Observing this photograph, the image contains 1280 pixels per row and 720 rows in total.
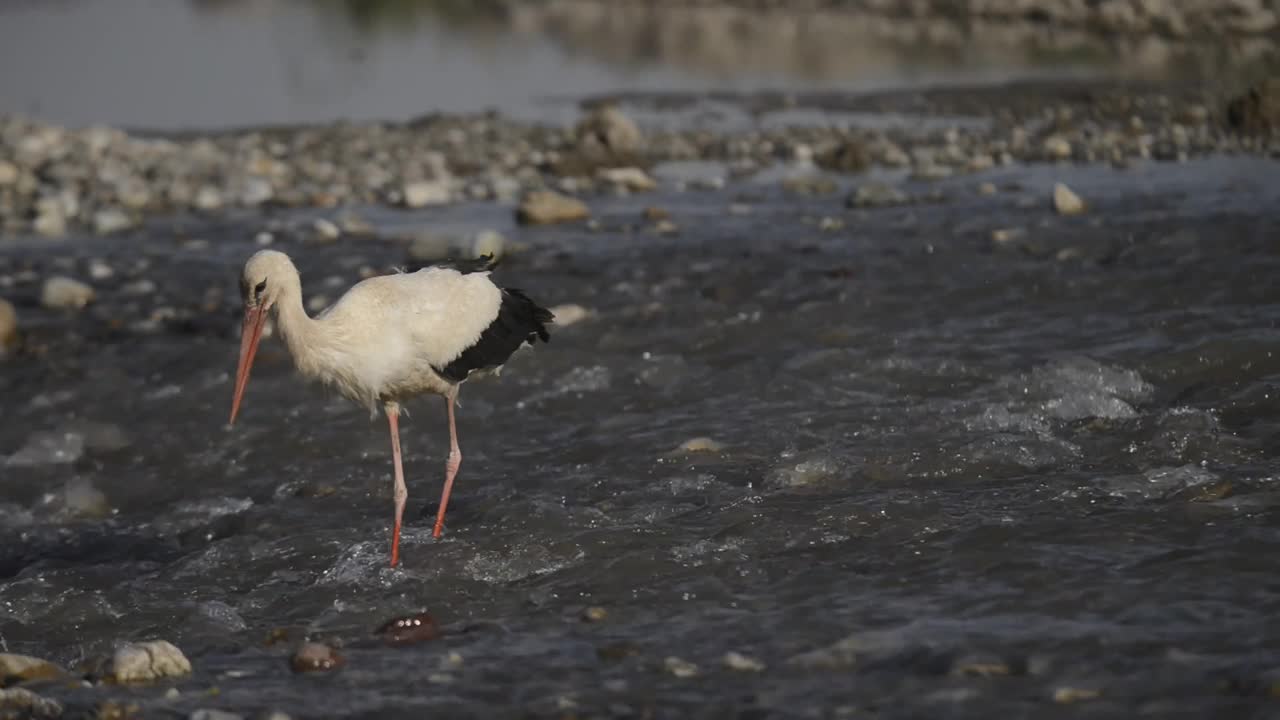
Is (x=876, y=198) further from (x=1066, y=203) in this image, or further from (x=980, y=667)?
(x=980, y=667)

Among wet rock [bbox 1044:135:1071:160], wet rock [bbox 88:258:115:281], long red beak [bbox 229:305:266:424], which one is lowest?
wet rock [bbox 88:258:115:281]

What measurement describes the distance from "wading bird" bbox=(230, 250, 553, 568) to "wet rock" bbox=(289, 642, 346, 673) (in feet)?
4.48

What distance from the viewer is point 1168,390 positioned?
9.45 metres

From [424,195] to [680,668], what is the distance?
477 inches

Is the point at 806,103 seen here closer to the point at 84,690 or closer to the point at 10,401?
the point at 10,401

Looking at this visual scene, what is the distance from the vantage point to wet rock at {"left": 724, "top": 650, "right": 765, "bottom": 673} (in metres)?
5.90

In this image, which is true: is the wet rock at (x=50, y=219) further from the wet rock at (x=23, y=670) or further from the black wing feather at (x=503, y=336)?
the wet rock at (x=23, y=670)

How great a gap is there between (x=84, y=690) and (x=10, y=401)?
233 inches

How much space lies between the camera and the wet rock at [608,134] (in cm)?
1953

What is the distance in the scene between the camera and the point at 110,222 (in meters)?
17.0

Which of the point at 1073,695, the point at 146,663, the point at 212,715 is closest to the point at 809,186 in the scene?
the point at 146,663

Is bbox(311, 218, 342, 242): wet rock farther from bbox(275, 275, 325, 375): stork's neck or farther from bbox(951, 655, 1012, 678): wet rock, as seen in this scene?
bbox(951, 655, 1012, 678): wet rock

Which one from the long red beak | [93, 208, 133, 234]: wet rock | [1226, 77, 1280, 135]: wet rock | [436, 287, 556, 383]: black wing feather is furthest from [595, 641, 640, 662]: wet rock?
[1226, 77, 1280, 135]: wet rock

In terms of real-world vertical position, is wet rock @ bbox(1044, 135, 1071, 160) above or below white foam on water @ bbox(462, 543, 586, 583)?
above
